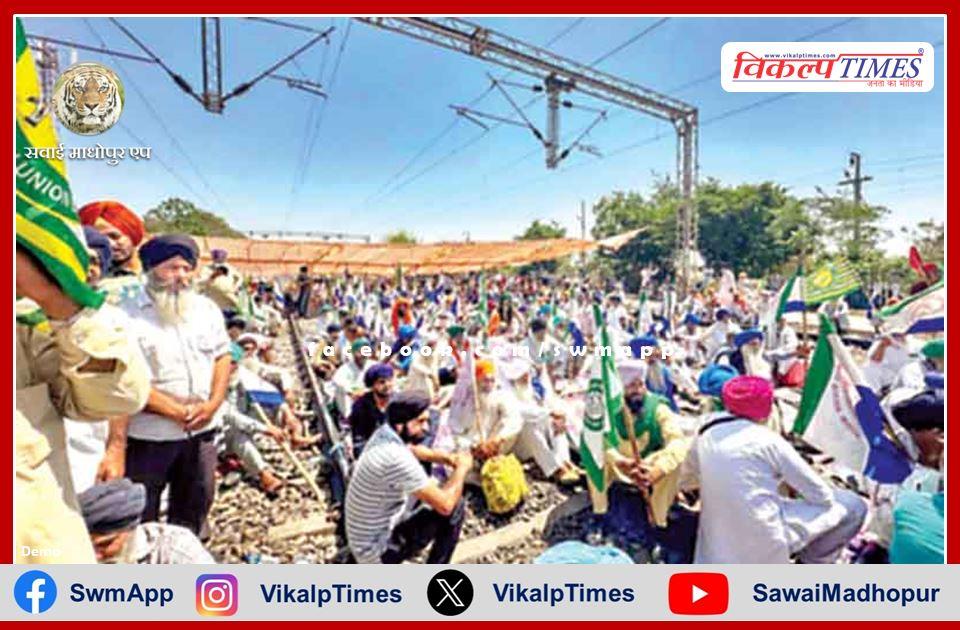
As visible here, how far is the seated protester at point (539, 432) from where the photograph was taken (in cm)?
313

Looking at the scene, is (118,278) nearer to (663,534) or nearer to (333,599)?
(333,599)

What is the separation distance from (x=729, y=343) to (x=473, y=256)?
2.37 metres

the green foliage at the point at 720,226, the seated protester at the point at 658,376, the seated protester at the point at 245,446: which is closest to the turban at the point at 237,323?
the seated protester at the point at 245,446

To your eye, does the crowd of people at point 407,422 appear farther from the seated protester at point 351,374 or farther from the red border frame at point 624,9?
the red border frame at point 624,9

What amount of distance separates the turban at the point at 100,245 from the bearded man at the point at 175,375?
0.21m

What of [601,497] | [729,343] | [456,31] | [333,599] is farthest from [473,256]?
[333,599]

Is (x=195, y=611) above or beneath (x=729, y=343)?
beneath

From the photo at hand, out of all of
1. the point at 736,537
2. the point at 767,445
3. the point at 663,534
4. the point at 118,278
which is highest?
the point at 118,278

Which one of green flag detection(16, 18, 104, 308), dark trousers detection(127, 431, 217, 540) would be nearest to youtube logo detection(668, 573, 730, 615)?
dark trousers detection(127, 431, 217, 540)

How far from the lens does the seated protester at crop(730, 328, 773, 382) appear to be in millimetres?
3873

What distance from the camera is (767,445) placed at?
1.93 metres

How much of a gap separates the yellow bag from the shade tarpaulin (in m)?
1.23

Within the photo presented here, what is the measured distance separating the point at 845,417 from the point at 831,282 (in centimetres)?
104

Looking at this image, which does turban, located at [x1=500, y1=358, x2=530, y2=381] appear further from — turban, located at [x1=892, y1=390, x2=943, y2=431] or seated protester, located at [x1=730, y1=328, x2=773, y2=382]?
turban, located at [x1=892, y1=390, x2=943, y2=431]
